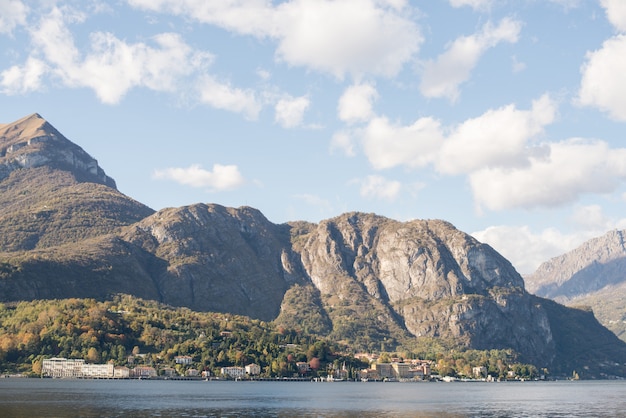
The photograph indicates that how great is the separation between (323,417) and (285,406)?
29.2 metres

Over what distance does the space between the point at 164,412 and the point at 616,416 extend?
89120 millimetres

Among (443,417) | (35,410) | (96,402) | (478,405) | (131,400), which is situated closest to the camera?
(35,410)

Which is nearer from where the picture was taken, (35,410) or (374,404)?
(35,410)

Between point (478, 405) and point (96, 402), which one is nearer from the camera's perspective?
point (96, 402)

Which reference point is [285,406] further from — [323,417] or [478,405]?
[478,405]

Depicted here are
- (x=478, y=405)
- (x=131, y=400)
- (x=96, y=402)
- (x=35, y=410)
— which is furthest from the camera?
(x=478, y=405)

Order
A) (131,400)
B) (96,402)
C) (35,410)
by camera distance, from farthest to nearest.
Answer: (131,400)
(96,402)
(35,410)

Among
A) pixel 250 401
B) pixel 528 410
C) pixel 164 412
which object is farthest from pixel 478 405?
pixel 164 412

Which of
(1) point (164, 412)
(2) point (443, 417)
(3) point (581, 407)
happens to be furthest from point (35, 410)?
(3) point (581, 407)

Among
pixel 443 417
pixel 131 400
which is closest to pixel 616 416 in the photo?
pixel 443 417

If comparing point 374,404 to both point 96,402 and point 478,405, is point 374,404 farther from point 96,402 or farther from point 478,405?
point 96,402

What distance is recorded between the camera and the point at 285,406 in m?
171

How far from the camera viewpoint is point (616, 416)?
153500mm

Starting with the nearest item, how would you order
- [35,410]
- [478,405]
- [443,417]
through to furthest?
[35,410], [443,417], [478,405]
